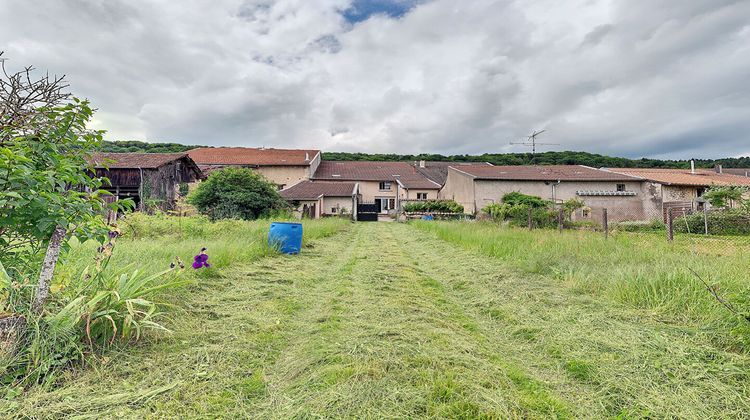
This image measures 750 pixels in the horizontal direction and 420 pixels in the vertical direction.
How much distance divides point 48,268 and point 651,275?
5961 mm

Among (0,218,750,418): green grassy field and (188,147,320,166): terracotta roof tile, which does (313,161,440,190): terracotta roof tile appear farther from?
(0,218,750,418): green grassy field

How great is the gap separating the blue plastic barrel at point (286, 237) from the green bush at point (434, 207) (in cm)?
1828

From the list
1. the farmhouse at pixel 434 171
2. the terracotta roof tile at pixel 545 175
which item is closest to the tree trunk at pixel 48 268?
the terracotta roof tile at pixel 545 175

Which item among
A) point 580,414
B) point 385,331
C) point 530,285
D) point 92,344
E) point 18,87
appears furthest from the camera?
point 530,285

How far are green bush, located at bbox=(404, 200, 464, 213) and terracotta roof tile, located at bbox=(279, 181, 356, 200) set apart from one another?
201 inches

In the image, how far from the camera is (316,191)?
26.4m

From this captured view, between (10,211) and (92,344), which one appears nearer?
(10,211)

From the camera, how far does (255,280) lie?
501 centimetres

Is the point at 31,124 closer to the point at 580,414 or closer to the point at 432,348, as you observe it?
the point at 432,348

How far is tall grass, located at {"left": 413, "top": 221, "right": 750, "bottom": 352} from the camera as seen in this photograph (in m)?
2.96

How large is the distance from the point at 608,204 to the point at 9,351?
2872 cm

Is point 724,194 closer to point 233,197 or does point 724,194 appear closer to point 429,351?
point 429,351

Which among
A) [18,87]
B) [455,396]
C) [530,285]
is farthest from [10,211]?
[530,285]

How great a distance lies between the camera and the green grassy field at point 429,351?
2016mm
